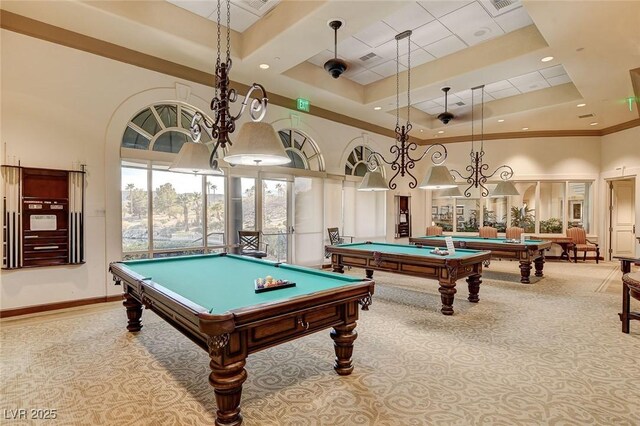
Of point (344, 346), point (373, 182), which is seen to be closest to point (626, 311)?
point (344, 346)

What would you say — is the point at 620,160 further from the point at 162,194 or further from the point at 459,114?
the point at 162,194

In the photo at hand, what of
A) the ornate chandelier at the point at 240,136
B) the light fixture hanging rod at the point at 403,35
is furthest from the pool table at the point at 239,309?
the light fixture hanging rod at the point at 403,35

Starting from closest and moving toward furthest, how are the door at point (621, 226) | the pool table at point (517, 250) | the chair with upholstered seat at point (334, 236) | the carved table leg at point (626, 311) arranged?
1. the carved table leg at point (626, 311)
2. the pool table at point (517, 250)
3. the chair with upholstered seat at point (334, 236)
4. the door at point (621, 226)

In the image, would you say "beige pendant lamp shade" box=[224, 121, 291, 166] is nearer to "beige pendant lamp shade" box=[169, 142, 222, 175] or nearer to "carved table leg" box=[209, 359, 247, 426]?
"beige pendant lamp shade" box=[169, 142, 222, 175]

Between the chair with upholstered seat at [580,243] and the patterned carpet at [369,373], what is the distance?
18.2 feet

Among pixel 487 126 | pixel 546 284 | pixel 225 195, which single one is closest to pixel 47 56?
pixel 225 195

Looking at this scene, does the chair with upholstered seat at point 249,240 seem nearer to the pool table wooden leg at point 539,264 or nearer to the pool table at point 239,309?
the pool table at point 239,309

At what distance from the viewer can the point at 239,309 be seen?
84.2 inches

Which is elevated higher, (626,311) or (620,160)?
(620,160)

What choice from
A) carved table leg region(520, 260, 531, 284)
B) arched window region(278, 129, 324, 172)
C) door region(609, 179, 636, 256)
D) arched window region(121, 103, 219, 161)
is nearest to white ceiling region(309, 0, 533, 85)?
arched window region(278, 129, 324, 172)

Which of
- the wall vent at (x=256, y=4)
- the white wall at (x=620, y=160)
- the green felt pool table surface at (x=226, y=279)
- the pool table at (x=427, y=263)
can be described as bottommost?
the pool table at (x=427, y=263)

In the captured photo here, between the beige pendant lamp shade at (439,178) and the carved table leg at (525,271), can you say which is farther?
the carved table leg at (525,271)

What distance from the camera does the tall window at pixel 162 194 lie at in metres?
5.55

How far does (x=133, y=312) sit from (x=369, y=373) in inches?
111
